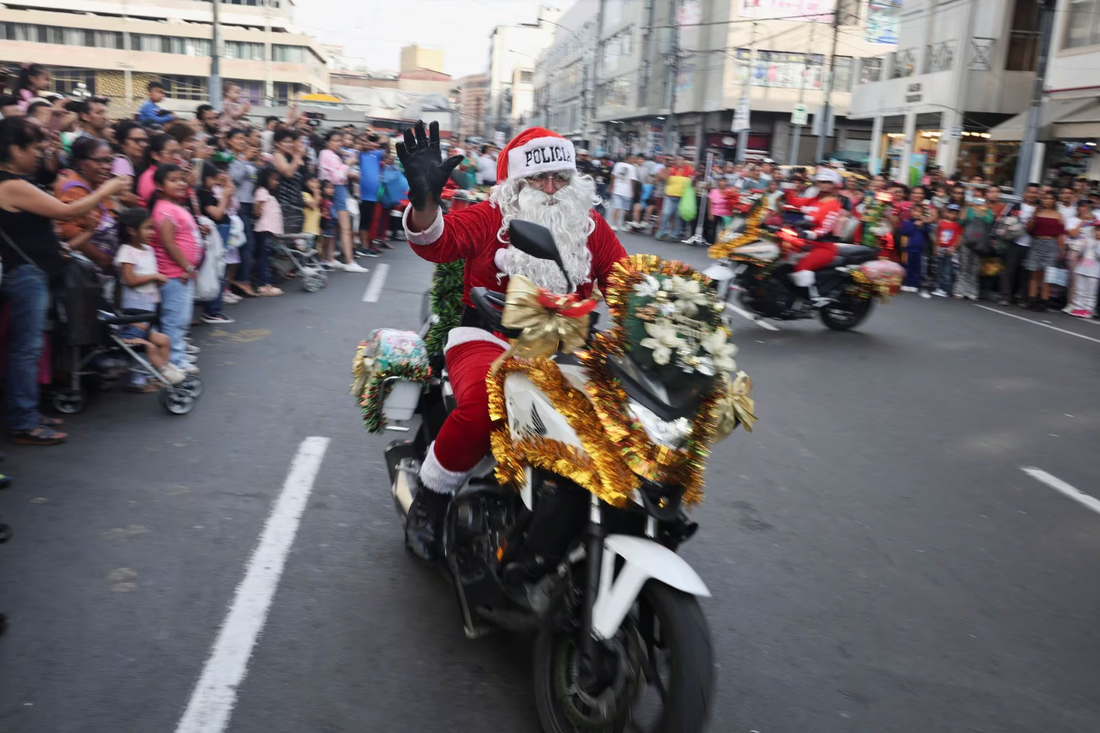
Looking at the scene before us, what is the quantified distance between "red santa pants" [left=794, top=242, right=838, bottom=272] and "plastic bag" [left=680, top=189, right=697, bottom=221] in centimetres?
1145

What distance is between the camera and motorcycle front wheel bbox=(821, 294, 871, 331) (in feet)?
38.9

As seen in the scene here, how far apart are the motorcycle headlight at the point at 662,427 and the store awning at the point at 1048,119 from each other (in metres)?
23.7

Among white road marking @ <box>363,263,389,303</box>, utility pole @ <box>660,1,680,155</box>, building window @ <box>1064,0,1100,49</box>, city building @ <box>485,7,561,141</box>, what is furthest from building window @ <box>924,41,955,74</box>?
city building @ <box>485,7,561,141</box>

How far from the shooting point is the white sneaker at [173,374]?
22.6ft

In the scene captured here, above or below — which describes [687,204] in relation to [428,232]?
below

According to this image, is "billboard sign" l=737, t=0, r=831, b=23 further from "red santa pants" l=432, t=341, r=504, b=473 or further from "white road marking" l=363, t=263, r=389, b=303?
"red santa pants" l=432, t=341, r=504, b=473

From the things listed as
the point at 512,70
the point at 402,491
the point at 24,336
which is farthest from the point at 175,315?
the point at 512,70

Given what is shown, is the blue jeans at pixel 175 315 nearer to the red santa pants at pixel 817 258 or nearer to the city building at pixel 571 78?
the red santa pants at pixel 817 258

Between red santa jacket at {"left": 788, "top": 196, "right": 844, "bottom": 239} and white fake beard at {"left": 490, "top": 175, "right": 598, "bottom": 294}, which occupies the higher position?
white fake beard at {"left": 490, "top": 175, "right": 598, "bottom": 294}

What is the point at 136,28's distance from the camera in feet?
279

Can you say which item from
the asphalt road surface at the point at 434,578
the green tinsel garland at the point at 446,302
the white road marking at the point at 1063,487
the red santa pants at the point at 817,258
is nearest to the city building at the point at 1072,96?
the red santa pants at the point at 817,258

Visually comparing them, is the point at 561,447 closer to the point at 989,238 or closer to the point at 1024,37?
the point at 989,238

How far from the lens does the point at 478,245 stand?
3975mm

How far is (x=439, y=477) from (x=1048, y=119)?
26154 mm
